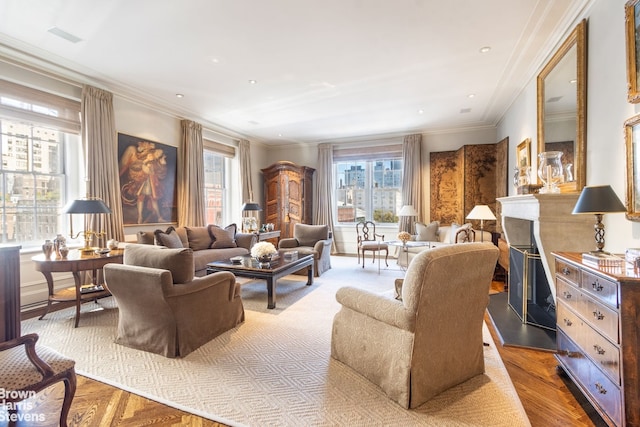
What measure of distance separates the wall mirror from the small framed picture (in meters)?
0.55

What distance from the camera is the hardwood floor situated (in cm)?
173

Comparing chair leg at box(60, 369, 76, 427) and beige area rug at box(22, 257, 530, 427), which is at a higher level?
chair leg at box(60, 369, 76, 427)

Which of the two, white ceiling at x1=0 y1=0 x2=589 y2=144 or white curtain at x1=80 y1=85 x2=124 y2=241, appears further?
white curtain at x1=80 y1=85 x2=124 y2=241

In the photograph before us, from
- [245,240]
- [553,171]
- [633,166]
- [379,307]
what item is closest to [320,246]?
[245,240]

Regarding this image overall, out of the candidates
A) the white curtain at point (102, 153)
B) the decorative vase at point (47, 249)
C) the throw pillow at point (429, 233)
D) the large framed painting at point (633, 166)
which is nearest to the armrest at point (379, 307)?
the large framed painting at point (633, 166)

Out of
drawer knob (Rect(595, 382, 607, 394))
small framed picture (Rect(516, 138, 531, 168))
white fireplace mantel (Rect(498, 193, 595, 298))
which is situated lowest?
drawer knob (Rect(595, 382, 607, 394))

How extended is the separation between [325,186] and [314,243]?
7.70 ft

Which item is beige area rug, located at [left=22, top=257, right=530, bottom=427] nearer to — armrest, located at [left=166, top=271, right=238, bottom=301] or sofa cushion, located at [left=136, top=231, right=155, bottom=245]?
armrest, located at [left=166, top=271, right=238, bottom=301]

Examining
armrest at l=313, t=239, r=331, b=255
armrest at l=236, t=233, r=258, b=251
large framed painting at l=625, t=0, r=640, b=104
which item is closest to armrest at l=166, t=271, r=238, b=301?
armrest at l=313, t=239, r=331, b=255

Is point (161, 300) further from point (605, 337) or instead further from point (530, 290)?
point (530, 290)

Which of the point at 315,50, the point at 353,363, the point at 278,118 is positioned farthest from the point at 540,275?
the point at 278,118

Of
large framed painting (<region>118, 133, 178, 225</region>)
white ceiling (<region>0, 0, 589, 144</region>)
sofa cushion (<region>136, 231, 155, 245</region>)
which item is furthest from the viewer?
large framed painting (<region>118, 133, 178, 225</region>)

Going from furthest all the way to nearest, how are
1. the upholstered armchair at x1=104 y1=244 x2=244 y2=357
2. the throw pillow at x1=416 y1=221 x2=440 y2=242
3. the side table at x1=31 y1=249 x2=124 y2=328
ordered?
1. the throw pillow at x1=416 y1=221 x2=440 y2=242
2. the side table at x1=31 y1=249 x2=124 y2=328
3. the upholstered armchair at x1=104 y1=244 x2=244 y2=357

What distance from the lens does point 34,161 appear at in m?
3.82
